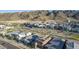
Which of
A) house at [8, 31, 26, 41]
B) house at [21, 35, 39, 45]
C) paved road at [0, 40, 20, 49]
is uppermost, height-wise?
house at [8, 31, 26, 41]

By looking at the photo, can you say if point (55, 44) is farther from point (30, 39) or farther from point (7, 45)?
point (7, 45)

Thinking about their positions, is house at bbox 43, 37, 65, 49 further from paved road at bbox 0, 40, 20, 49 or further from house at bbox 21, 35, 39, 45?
paved road at bbox 0, 40, 20, 49

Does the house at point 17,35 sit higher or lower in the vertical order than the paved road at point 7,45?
higher

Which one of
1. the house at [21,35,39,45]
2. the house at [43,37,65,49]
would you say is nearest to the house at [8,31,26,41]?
the house at [21,35,39,45]

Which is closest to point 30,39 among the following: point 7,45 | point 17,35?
point 17,35

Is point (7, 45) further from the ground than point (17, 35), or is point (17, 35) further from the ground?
point (17, 35)

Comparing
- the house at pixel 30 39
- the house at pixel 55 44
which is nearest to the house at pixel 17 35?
the house at pixel 30 39

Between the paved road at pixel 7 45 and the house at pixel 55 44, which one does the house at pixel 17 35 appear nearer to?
the paved road at pixel 7 45
